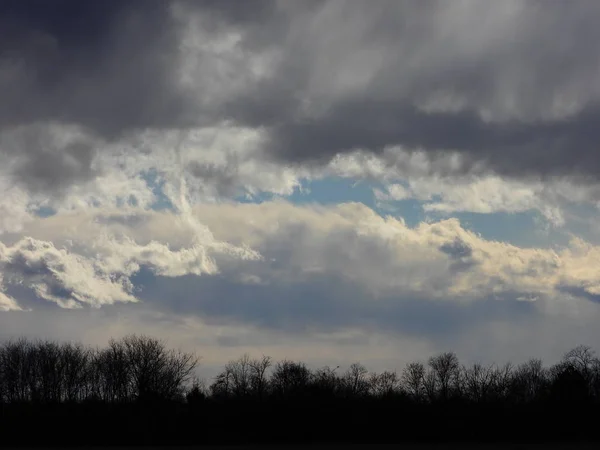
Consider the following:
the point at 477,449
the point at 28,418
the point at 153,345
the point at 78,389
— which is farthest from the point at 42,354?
the point at 477,449

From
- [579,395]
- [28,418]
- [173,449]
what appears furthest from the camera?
[579,395]

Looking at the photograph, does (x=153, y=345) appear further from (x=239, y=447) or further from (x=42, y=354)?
(x=239, y=447)

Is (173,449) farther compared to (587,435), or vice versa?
(587,435)

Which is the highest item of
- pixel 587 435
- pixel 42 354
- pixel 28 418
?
pixel 42 354

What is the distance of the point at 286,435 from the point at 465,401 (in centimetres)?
2441

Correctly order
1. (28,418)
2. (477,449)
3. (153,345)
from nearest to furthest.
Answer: (477,449), (28,418), (153,345)

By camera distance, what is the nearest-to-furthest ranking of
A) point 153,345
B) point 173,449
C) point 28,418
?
1. point 173,449
2. point 28,418
3. point 153,345

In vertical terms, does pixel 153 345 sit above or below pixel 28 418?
above

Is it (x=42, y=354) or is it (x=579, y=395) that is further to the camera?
(x=42, y=354)

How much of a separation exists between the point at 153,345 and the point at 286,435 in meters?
50.1

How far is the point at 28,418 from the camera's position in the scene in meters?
82.4

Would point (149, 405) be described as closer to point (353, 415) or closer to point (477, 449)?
point (353, 415)

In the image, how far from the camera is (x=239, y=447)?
75562mm

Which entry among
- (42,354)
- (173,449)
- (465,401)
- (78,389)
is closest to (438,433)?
(465,401)
